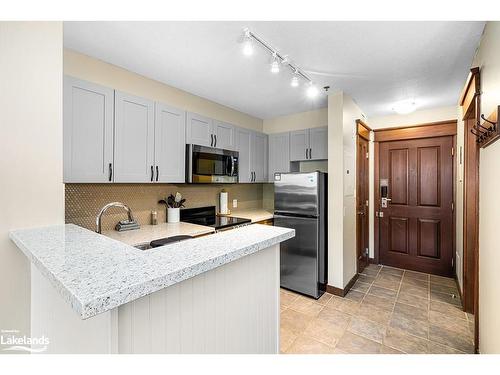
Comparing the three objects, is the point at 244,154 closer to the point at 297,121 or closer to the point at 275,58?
the point at 297,121

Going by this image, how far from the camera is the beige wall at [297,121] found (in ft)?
12.0

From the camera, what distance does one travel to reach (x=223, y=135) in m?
3.29

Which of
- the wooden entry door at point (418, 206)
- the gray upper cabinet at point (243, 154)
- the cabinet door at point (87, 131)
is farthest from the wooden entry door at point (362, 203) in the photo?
the cabinet door at point (87, 131)

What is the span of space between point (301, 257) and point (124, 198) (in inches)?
85.8

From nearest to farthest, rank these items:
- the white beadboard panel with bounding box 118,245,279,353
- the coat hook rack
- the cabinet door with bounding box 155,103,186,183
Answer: the white beadboard panel with bounding box 118,245,279,353 → the coat hook rack → the cabinet door with bounding box 155,103,186,183

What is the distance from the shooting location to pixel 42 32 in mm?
1184

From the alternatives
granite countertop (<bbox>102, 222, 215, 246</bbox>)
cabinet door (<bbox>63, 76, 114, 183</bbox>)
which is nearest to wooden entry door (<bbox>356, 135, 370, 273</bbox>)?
granite countertop (<bbox>102, 222, 215, 246</bbox>)

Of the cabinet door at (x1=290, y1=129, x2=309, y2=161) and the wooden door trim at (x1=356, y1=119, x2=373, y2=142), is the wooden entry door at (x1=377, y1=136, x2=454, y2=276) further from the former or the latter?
the cabinet door at (x1=290, y1=129, x2=309, y2=161)

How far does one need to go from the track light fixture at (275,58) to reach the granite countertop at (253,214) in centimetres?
171

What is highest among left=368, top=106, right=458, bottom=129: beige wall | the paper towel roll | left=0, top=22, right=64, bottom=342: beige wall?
left=368, top=106, right=458, bottom=129: beige wall

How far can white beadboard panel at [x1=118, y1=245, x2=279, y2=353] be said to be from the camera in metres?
0.67
